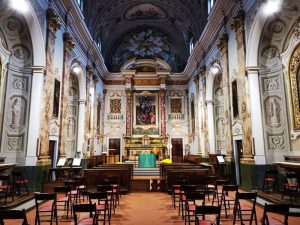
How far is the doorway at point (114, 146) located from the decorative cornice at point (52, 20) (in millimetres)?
12792

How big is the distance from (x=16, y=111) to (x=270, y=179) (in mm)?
8951

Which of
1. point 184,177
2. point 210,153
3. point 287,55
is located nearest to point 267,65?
point 287,55

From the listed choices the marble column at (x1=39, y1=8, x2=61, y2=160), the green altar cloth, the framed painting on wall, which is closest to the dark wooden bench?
the marble column at (x1=39, y1=8, x2=61, y2=160)

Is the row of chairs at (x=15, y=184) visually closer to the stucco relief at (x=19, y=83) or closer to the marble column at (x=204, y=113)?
the stucco relief at (x=19, y=83)

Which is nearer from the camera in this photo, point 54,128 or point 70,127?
point 54,128

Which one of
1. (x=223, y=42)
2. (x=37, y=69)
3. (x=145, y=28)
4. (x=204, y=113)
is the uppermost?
(x=145, y=28)

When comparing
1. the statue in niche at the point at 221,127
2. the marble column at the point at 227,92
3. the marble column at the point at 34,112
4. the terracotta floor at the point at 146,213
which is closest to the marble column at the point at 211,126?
the statue in niche at the point at 221,127

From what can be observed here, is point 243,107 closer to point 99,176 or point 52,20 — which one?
point 99,176

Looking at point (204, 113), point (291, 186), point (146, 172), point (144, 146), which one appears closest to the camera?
point (291, 186)

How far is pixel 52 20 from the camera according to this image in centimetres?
1009

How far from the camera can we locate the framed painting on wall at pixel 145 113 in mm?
21844

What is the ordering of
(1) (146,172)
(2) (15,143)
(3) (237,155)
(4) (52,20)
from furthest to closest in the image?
1. (1) (146,172)
2. (3) (237,155)
3. (4) (52,20)
4. (2) (15,143)

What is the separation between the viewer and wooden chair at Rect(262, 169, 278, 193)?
27.0 ft

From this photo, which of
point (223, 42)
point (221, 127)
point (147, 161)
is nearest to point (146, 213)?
point (223, 42)
